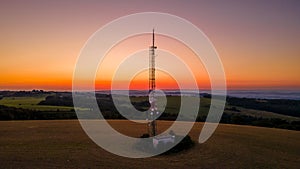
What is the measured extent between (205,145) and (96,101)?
29.5m

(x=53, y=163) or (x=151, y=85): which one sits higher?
(x=151, y=85)

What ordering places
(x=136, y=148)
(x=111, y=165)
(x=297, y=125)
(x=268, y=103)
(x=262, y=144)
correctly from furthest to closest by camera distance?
(x=268, y=103) < (x=297, y=125) < (x=262, y=144) < (x=136, y=148) < (x=111, y=165)

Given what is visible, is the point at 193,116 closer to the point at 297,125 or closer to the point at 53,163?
the point at 297,125

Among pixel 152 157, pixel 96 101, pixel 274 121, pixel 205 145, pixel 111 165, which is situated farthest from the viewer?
pixel 96 101

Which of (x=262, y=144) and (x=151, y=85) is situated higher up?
(x=151, y=85)

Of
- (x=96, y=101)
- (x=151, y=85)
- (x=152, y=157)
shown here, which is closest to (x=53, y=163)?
(x=152, y=157)

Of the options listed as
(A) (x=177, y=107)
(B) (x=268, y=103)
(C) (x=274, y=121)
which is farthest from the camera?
(B) (x=268, y=103)

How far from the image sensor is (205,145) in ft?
63.9

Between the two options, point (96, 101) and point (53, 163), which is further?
point (96, 101)

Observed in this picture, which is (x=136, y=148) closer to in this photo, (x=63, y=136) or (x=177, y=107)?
A: (x=63, y=136)

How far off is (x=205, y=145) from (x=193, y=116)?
16.7m

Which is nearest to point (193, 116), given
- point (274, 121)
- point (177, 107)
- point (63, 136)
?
point (177, 107)

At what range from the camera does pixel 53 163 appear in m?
14.3

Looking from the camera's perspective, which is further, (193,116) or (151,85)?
(193,116)
